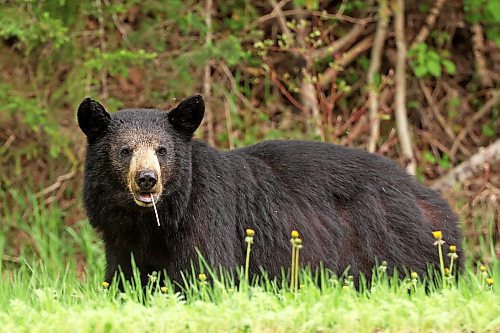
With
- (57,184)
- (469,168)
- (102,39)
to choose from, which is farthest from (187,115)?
(469,168)

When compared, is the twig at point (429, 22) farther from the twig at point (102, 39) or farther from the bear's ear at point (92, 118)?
the bear's ear at point (92, 118)

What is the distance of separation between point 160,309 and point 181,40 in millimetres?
5815

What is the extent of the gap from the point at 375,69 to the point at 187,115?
5.14 metres

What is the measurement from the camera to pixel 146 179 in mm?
5359

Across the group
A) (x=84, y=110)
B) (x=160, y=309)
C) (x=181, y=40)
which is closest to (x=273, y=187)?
(x=84, y=110)

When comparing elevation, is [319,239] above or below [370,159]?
below

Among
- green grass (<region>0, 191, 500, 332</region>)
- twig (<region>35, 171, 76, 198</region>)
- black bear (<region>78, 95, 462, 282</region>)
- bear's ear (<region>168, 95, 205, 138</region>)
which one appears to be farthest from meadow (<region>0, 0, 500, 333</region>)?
green grass (<region>0, 191, 500, 332</region>)

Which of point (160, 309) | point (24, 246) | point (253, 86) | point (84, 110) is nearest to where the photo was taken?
point (160, 309)

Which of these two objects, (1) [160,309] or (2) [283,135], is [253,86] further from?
(1) [160,309]

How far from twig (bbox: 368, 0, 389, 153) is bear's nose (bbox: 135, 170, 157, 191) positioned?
14.1 feet

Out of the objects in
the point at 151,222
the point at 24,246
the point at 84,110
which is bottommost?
the point at 24,246

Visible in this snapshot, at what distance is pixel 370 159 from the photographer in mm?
6441

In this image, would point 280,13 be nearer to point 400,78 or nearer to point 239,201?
point 400,78

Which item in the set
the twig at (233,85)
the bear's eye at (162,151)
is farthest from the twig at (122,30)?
the bear's eye at (162,151)
